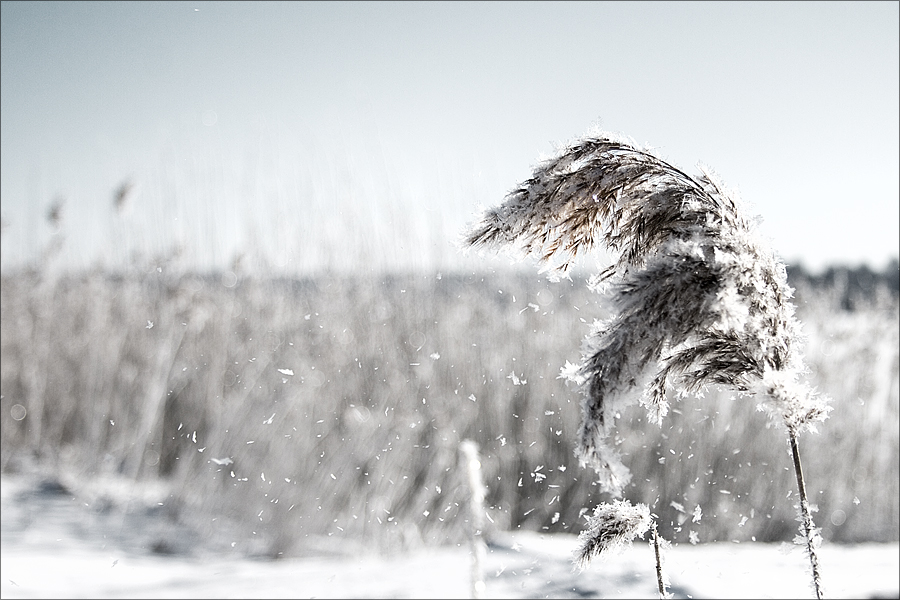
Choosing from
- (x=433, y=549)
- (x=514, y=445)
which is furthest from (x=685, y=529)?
(x=433, y=549)

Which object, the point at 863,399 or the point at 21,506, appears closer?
the point at 21,506

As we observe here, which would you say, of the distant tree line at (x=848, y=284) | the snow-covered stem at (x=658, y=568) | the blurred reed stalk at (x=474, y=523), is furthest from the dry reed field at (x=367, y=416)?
the snow-covered stem at (x=658, y=568)

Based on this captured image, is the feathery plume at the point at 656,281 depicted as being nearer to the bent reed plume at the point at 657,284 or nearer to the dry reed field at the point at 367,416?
the bent reed plume at the point at 657,284

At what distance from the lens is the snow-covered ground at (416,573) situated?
1737mm

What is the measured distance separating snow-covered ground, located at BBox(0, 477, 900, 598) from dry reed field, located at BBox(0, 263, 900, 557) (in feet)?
1.34

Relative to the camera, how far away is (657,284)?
0.69 meters

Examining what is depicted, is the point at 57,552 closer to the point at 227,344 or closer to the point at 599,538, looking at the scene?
the point at 227,344

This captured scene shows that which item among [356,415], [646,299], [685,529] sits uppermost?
[646,299]

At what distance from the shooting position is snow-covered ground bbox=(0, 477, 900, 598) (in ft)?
5.70

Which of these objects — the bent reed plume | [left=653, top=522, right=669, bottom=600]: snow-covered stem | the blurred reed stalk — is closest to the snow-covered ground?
the blurred reed stalk

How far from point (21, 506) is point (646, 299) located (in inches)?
146

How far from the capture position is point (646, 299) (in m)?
0.68

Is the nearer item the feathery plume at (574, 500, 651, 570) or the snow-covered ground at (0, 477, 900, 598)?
the feathery plume at (574, 500, 651, 570)

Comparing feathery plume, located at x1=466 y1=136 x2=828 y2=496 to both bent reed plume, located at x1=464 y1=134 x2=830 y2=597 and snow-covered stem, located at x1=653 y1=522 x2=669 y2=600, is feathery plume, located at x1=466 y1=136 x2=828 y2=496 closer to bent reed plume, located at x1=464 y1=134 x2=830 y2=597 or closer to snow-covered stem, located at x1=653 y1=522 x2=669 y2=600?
bent reed plume, located at x1=464 y1=134 x2=830 y2=597
